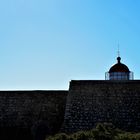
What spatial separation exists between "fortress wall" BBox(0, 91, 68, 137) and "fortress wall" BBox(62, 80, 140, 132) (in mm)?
1571

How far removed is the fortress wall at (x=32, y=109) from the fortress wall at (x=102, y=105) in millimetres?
1571

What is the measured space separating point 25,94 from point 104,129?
34.3 ft

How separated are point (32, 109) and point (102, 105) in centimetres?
455

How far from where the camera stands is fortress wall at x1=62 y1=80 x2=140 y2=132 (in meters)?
19.2

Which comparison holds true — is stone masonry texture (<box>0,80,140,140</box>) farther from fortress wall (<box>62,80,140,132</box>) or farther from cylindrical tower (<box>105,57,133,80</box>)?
cylindrical tower (<box>105,57,133,80</box>)

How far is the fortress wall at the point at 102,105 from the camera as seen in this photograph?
1916 centimetres

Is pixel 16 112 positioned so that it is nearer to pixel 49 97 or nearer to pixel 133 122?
pixel 49 97

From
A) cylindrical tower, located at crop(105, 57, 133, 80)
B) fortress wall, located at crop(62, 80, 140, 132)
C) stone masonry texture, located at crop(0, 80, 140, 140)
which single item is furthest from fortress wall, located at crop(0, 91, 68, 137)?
cylindrical tower, located at crop(105, 57, 133, 80)

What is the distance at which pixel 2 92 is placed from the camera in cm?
2297

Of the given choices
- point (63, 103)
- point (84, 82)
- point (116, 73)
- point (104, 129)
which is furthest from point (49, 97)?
point (104, 129)

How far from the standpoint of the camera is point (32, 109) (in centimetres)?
2200

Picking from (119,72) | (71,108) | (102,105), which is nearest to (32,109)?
(71,108)

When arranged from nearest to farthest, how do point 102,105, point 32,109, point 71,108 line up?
point 102,105, point 71,108, point 32,109

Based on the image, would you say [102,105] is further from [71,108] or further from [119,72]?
[119,72]
